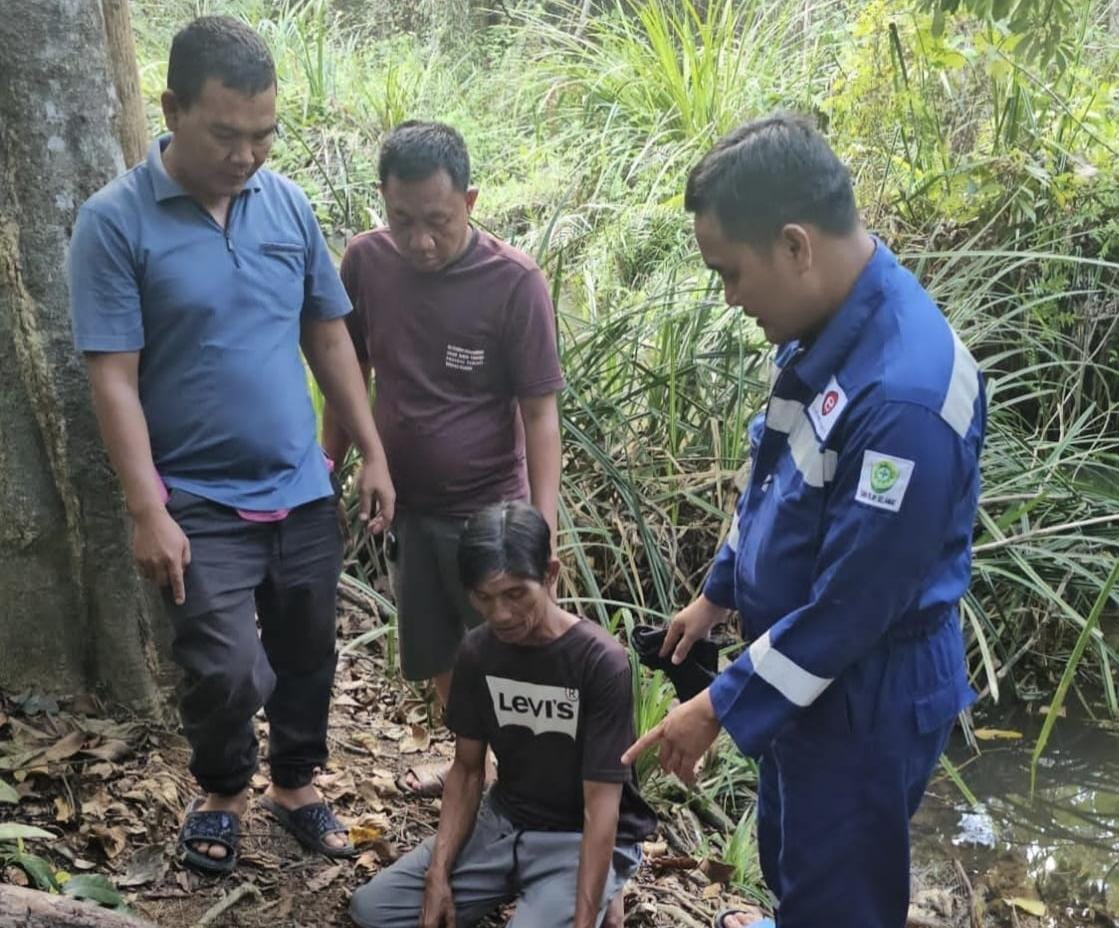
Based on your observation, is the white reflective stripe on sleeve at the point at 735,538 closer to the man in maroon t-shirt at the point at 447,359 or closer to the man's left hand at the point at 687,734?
the man's left hand at the point at 687,734

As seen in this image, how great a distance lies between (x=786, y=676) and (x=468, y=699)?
0.96 metres

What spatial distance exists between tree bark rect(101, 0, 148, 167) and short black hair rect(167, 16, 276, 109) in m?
0.68

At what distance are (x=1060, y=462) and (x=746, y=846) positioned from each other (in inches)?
81.0

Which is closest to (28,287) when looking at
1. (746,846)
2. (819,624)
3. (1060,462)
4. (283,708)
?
(283,708)

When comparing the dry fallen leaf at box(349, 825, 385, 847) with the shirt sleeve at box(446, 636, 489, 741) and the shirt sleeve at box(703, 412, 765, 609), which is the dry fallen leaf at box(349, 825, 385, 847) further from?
the shirt sleeve at box(703, 412, 765, 609)

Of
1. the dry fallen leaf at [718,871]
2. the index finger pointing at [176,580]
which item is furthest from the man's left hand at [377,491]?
the dry fallen leaf at [718,871]

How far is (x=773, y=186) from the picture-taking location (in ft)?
5.94

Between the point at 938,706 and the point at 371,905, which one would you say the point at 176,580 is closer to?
the point at 371,905

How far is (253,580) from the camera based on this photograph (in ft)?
8.61

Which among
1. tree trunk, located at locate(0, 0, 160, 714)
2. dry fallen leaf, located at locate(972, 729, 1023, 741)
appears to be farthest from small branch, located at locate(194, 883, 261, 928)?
dry fallen leaf, located at locate(972, 729, 1023, 741)

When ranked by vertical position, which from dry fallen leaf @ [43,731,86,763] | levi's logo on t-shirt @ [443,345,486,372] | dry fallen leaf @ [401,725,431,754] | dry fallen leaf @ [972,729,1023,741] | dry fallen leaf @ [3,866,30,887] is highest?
levi's logo on t-shirt @ [443,345,486,372]

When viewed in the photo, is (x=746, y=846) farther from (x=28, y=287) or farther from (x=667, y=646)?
(x=28, y=287)

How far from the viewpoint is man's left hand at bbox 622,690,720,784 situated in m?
1.96

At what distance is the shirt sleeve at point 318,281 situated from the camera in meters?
2.74
